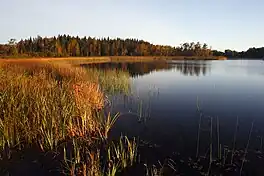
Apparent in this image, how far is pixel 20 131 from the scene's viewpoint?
22.4 feet

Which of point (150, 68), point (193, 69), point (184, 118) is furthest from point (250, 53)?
point (184, 118)

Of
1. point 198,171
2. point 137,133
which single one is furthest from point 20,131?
point 198,171

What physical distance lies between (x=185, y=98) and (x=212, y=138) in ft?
24.3

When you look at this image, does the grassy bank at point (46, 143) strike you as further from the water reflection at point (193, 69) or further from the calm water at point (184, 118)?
the water reflection at point (193, 69)

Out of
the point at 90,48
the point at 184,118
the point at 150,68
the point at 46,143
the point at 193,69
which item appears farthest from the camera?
the point at 90,48

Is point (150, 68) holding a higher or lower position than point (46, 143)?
higher

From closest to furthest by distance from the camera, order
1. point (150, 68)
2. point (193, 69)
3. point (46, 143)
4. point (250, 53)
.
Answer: point (46, 143)
point (193, 69)
point (150, 68)
point (250, 53)

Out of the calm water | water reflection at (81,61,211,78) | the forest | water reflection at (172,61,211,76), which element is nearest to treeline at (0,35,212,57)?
the forest

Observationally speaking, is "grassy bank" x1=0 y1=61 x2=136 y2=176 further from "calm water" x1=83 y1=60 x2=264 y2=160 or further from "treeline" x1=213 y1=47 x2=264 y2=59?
"treeline" x1=213 y1=47 x2=264 y2=59

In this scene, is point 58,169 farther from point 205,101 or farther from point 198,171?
point 205,101

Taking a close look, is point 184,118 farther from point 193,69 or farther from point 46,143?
point 193,69

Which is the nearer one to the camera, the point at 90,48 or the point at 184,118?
the point at 184,118

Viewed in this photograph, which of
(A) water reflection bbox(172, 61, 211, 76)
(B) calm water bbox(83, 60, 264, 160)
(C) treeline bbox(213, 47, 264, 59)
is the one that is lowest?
Answer: (B) calm water bbox(83, 60, 264, 160)

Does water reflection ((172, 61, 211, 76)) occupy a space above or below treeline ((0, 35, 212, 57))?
below
